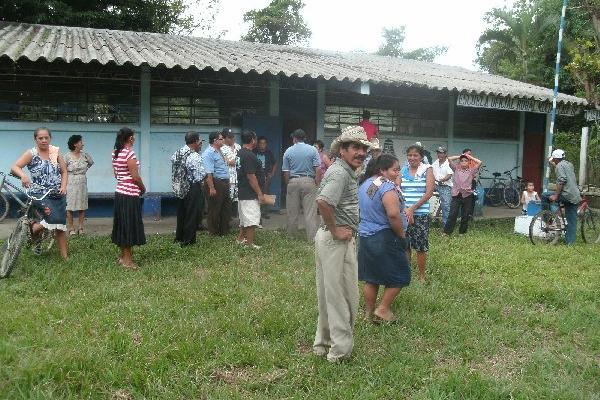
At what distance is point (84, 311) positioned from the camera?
498 centimetres

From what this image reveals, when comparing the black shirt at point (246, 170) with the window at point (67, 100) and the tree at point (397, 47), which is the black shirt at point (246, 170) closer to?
the window at point (67, 100)

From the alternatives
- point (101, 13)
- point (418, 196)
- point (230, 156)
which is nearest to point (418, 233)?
point (418, 196)

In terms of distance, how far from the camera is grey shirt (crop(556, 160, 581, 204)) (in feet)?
29.2

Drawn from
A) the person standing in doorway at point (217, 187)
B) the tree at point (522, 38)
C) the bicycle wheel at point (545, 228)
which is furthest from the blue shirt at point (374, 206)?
the tree at point (522, 38)

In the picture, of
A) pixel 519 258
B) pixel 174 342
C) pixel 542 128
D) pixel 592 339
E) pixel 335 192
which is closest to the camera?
pixel 335 192

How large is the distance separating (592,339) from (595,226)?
21.5 feet

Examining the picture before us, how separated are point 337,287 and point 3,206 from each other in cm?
820

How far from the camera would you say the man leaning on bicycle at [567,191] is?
8.90 meters

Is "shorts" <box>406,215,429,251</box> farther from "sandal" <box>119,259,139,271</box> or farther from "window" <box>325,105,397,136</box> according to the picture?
"window" <box>325,105,397,136</box>

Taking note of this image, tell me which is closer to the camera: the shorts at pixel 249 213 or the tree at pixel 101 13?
the shorts at pixel 249 213

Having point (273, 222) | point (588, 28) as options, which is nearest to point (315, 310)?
point (273, 222)

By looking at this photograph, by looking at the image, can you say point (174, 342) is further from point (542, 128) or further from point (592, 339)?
point (542, 128)

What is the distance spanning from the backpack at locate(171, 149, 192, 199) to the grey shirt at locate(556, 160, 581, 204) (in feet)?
19.0

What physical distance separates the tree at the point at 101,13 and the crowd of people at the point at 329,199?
448 inches
